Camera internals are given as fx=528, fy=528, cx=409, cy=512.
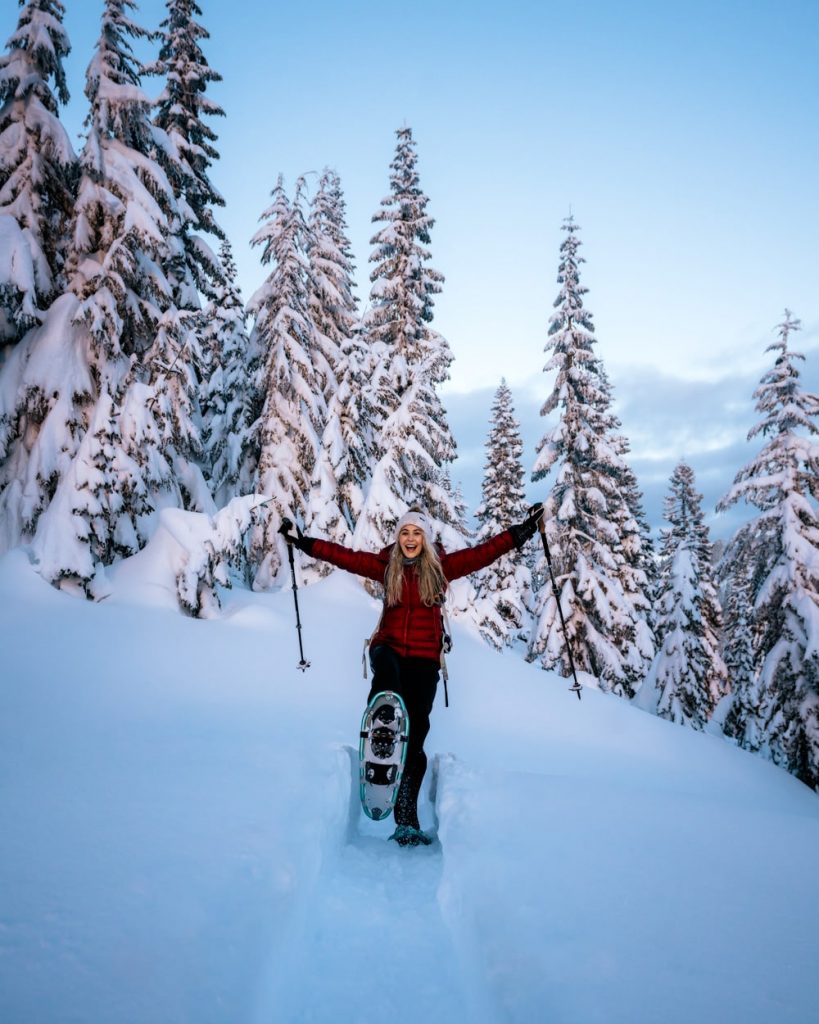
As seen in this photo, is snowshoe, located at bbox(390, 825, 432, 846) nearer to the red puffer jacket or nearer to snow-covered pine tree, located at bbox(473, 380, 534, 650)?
the red puffer jacket

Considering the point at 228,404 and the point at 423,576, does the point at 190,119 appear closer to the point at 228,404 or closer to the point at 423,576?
the point at 228,404

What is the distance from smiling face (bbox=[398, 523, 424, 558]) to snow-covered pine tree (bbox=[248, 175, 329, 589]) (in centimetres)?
1351

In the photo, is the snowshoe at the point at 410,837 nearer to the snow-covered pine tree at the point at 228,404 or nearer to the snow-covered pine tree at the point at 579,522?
the snow-covered pine tree at the point at 579,522

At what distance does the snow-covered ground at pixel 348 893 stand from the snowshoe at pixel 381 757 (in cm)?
28

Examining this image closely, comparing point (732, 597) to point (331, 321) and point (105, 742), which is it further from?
point (105, 742)

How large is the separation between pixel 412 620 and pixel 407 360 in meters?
15.2

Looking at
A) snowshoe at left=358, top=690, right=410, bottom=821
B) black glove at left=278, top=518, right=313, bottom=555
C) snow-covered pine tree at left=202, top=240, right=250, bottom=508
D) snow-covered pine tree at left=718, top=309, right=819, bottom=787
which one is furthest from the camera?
snow-covered pine tree at left=202, top=240, right=250, bottom=508

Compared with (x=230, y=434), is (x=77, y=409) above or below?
below

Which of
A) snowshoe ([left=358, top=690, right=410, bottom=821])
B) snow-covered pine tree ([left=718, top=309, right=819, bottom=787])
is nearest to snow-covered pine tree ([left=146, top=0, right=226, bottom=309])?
snowshoe ([left=358, top=690, right=410, bottom=821])

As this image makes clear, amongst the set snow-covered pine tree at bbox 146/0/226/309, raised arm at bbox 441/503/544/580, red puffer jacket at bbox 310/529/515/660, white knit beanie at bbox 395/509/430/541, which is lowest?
red puffer jacket at bbox 310/529/515/660

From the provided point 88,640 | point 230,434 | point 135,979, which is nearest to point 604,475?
point 230,434

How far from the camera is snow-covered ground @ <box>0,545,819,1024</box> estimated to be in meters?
2.01

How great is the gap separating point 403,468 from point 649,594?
71.0ft

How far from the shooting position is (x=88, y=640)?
883 cm
